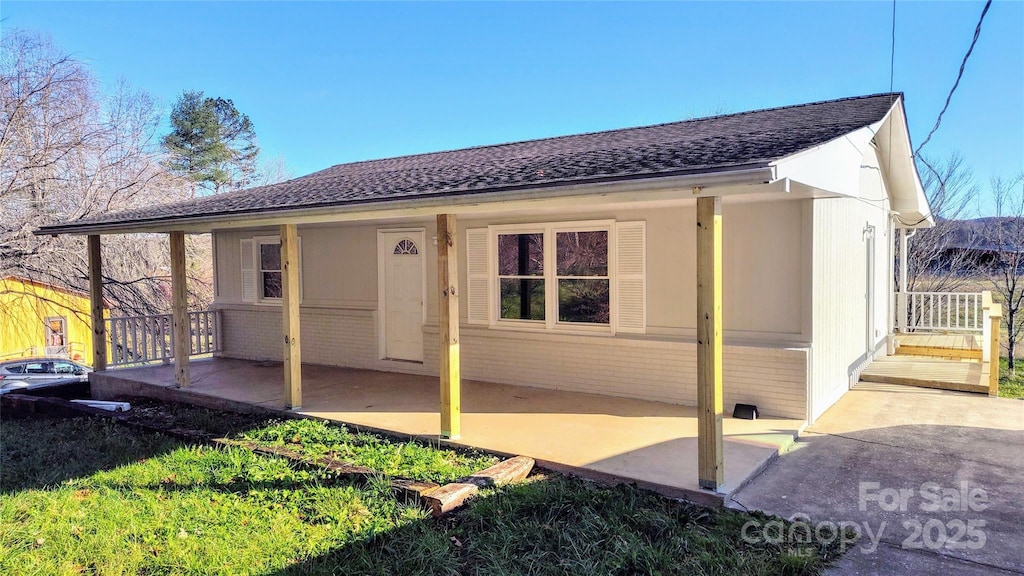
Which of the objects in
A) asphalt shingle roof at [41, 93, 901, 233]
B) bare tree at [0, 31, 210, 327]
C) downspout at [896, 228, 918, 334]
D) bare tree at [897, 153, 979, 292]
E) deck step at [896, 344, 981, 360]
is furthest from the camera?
bare tree at [897, 153, 979, 292]

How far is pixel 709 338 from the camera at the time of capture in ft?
14.3

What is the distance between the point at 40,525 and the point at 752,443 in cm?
579

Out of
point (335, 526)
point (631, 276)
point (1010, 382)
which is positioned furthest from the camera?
point (1010, 382)

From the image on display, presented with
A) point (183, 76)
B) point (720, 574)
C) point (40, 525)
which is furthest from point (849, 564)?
point (183, 76)

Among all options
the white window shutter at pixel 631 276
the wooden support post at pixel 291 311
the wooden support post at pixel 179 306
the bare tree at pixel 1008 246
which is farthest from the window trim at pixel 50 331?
the bare tree at pixel 1008 246

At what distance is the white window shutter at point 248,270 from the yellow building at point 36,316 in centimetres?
533

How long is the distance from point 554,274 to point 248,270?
6.36 m

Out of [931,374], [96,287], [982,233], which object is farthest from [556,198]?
[982,233]

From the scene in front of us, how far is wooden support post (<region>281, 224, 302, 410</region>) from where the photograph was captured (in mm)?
6980

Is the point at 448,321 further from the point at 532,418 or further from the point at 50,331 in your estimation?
the point at 50,331

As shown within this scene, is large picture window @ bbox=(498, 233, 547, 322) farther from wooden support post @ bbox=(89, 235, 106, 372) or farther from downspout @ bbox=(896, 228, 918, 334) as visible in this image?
downspout @ bbox=(896, 228, 918, 334)

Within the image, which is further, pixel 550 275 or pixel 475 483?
pixel 550 275

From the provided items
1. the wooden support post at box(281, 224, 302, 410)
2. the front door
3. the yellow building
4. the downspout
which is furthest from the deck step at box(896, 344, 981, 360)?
the yellow building

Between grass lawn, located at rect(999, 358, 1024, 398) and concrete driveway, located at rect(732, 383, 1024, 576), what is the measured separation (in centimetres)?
244
